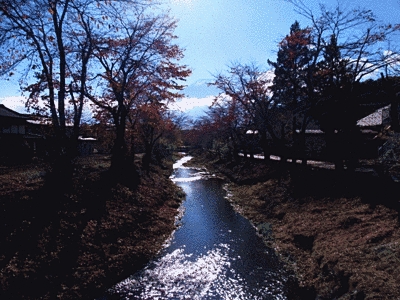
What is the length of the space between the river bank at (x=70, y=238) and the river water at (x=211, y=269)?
72 centimetres

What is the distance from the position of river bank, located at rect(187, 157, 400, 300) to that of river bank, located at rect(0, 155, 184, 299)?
5.70m

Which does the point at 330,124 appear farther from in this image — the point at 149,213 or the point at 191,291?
the point at 191,291

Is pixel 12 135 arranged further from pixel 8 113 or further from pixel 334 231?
pixel 334 231

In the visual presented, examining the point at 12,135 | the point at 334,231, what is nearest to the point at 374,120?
the point at 334,231

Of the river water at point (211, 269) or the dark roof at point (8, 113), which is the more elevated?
the dark roof at point (8, 113)

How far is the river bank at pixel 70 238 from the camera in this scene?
7777mm

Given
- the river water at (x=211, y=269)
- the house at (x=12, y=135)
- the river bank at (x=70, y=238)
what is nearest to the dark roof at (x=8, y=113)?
the house at (x=12, y=135)

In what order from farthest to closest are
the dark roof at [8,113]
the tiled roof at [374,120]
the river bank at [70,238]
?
the dark roof at [8,113] < the tiled roof at [374,120] < the river bank at [70,238]

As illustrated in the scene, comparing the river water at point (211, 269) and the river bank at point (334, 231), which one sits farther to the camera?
the river water at point (211, 269)

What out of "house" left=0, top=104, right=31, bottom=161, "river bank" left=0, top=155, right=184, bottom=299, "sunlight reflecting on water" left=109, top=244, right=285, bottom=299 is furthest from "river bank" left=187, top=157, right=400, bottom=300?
"house" left=0, top=104, right=31, bottom=161

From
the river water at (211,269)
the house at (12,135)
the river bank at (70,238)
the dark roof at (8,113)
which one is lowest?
the river water at (211,269)

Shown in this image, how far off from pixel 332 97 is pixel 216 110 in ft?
77.8

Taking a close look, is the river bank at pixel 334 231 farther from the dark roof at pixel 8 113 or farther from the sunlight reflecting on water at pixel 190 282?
the dark roof at pixel 8 113

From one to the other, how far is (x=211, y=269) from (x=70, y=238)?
5.16 m
